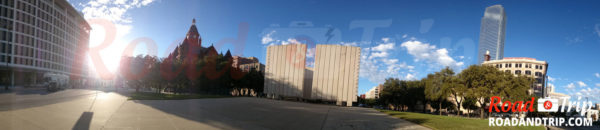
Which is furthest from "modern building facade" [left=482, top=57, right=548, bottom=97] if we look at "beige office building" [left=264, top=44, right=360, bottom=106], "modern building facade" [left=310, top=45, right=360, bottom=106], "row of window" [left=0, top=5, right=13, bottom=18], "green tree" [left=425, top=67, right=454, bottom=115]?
"row of window" [left=0, top=5, right=13, bottom=18]

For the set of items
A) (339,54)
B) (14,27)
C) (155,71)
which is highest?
(14,27)

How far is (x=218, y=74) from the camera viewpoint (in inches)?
1924

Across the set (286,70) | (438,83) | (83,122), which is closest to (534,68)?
(438,83)

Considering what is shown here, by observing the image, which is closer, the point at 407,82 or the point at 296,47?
the point at 296,47

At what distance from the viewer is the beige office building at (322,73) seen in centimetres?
3459

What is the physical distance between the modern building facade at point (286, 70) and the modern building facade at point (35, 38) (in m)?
43.2

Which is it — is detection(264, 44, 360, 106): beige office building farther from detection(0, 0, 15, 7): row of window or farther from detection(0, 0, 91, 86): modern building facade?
detection(0, 0, 15, 7): row of window

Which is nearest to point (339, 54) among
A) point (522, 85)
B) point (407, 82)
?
point (522, 85)

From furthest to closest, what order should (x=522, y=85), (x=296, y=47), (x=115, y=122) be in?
(x=296, y=47) < (x=522, y=85) < (x=115, y=122)

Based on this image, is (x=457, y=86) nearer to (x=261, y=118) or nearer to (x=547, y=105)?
(x=547, y=105)

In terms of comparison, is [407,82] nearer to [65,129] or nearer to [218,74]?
[218,74]

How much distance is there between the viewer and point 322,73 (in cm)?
3509

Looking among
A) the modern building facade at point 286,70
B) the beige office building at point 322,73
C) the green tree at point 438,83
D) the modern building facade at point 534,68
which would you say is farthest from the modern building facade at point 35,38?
the modern building facade at point 534,68

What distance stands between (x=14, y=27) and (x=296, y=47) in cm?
7695
